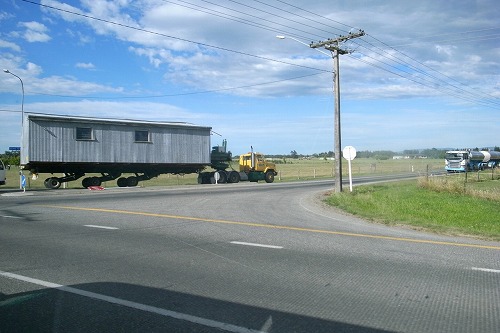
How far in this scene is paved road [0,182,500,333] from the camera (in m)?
5.20

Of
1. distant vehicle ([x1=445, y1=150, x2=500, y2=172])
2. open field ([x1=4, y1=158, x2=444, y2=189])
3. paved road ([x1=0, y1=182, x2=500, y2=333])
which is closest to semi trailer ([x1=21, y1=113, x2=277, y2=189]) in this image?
open field ([x1=4, y1=158, x2=444, y2=189])

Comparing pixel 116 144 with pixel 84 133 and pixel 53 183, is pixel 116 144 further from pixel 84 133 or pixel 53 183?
pixel 53 183

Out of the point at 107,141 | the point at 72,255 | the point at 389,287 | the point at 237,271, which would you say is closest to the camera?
the point at 389,287

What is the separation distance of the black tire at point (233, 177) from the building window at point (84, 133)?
12.8m

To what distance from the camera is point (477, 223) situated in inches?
559

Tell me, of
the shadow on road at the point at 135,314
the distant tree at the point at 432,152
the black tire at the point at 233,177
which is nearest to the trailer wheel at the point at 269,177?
the black tire at the point at 233,177

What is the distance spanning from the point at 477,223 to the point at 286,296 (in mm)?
10329

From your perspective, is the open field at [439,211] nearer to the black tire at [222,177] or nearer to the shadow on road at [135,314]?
the shadow on road at [135,314]

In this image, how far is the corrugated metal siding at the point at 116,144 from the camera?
1206 inches

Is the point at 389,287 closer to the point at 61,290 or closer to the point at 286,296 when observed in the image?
the point at 286,296

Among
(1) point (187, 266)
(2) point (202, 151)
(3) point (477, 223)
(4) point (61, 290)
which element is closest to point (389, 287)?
(1) point (187, 266)

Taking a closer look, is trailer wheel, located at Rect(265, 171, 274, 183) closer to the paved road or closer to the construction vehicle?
the construction vehicle

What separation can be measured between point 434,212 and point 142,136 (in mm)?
24019

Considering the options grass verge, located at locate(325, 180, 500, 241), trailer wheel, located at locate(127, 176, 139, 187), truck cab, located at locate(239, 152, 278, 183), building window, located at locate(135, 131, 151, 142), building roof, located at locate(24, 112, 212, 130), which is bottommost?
grass verge, located at locate(325, 180, 500, 241)
